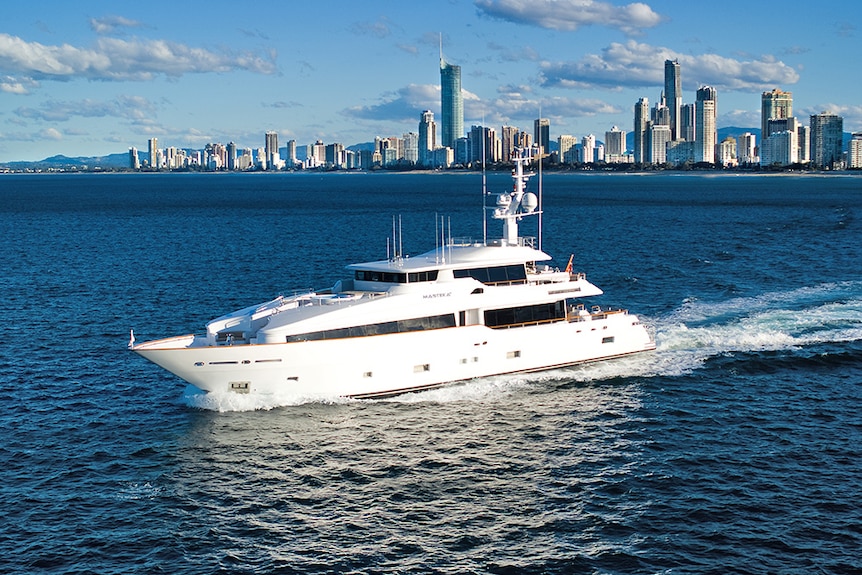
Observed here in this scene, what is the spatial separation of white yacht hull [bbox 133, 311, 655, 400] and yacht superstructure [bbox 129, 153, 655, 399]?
4cm

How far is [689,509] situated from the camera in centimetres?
2402

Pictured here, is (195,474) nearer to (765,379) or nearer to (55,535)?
(55,535)

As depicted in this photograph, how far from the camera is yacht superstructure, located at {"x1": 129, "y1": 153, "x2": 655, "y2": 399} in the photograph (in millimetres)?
31812

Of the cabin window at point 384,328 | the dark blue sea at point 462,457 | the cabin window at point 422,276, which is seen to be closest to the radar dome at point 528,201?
the cabin window at point 422,276

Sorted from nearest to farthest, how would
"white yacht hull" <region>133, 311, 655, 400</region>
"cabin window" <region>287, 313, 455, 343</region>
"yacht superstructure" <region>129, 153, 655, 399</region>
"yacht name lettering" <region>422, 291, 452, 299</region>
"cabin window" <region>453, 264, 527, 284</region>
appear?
"white yacht hull" <region>133, 311, 655, 400</region>, "yacht superstructure" <region>129, 153, 655, 399</region>, "cabin window" <region>287, 313, 455, 343</region>, "yacht name lettering" <region>422, 291, 452, 299</region>, "cabin window" <region>453, 264, 527, 284</region>

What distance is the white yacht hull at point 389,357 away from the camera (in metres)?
31.4

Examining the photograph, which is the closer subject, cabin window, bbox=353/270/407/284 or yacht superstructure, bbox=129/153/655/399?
yacht superstructure, bbox=129/153/655/399

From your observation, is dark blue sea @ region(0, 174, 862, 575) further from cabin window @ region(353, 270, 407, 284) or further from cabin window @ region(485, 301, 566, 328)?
cabin window @ region(353, 270, 407, 284)

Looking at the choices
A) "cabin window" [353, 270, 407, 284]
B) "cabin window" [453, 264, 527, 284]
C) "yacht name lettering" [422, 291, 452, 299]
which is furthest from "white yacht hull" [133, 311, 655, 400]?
"cabin window" [353, 270, 407, 284]

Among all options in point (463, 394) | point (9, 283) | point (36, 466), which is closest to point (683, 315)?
point (463, 394)

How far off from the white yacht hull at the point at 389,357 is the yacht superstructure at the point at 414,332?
40 mm

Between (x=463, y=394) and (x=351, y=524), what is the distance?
1141cm

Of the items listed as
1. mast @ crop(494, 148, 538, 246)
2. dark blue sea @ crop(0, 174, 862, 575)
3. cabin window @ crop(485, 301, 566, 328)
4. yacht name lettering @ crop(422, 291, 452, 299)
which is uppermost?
mast @ crop(494, 148, 538, 246)

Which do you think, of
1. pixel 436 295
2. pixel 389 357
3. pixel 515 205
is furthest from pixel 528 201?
pixel 389 357
